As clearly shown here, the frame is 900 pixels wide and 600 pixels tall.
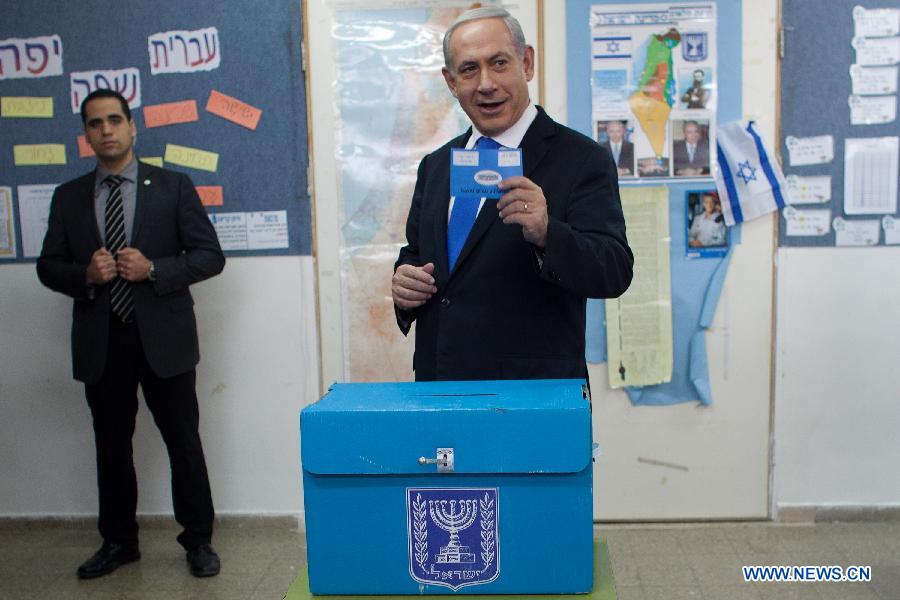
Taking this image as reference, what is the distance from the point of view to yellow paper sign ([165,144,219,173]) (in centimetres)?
310

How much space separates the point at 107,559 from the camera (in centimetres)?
283

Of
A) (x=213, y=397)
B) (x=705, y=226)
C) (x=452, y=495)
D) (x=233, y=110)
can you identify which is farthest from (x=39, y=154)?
(x=452, y=495)

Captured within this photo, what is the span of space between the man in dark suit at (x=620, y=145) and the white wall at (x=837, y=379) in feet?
2.14

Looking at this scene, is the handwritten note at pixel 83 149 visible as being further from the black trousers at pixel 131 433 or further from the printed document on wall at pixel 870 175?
the printed document on wall at pixel 870 175

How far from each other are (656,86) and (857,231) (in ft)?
2.97

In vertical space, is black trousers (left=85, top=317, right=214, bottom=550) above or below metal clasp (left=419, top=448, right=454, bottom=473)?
below

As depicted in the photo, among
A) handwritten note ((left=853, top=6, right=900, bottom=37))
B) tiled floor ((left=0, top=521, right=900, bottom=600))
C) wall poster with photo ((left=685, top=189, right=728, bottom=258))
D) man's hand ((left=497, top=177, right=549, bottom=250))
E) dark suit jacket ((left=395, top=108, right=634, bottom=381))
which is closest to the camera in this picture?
man's hand ((left=497, top=177, right=549, bottom=250))

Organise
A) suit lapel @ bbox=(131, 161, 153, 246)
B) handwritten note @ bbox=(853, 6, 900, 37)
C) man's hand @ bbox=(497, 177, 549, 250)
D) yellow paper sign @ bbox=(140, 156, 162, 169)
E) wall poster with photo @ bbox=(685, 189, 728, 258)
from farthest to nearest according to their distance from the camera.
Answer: yellow paper sign @ bbox=(140, 156, 162, 169), wall poster with photo @ bbox=(685, 189, 728, 258), handwritten note @ bbox=(853, 6, 900, 37), suit lapel @ bbox=(131, 161, 153, 246), man's hand @ bbox=(497, 177, 549, 250)

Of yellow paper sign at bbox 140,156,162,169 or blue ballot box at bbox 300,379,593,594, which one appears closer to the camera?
blue ballot box at bbox 300,379,593,594

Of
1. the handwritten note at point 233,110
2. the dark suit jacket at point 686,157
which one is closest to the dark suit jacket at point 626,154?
the dark suit jacket at point 686,157

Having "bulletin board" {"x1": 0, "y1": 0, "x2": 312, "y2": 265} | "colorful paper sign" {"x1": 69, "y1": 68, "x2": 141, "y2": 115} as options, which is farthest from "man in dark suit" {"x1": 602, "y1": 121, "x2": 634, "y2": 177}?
"colorful paper sign" {"x1": 69, "y1": 68, "x2": 141, "y2": 115}

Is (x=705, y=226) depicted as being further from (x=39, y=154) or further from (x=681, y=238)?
(x=39, y=154)

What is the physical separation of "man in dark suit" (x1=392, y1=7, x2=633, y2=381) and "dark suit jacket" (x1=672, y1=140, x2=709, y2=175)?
5.17 feet

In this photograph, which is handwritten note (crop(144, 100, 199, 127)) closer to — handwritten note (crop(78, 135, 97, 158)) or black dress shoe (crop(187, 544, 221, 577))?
handwritten note (crop(78, 135, 97, 158))
